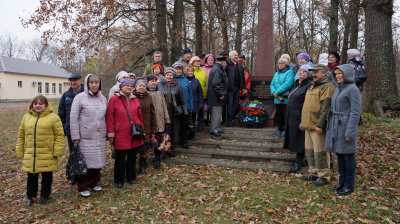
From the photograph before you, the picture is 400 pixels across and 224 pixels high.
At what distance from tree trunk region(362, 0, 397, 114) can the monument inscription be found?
3281 millimetres

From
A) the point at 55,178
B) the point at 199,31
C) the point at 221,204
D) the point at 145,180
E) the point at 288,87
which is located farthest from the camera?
the point at 199,31

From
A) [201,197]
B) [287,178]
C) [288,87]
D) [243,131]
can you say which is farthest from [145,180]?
[288,87]

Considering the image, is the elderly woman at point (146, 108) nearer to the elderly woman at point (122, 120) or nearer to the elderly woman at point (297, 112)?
the elderly woman at point (122, 120)

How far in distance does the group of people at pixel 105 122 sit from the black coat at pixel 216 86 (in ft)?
0.09

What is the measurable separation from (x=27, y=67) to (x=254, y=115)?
139ft

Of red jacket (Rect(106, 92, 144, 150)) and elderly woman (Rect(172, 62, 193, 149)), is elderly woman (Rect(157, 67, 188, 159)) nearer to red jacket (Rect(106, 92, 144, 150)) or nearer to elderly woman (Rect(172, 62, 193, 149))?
elderly woman (Rect(172, 62, 193, 149))

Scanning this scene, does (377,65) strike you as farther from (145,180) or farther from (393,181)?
(145,180)

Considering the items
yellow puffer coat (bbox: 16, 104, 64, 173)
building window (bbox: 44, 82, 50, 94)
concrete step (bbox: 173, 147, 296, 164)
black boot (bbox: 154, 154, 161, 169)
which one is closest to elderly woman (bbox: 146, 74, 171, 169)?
black boot (bbox: 154, 154, 161, 169)

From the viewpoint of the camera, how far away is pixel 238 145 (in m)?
6.86

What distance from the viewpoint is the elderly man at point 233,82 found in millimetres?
7992

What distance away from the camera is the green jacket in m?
4.67

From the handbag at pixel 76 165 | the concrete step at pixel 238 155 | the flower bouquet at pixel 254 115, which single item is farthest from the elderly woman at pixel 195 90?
the handbag at pixel 76 165

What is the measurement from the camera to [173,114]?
656 centimetres

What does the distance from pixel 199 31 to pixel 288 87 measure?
687cm
